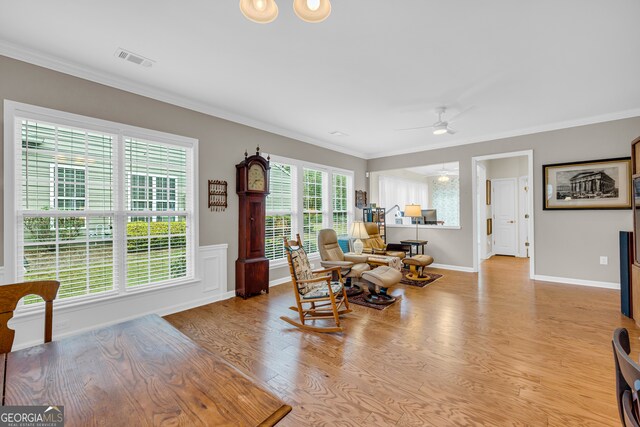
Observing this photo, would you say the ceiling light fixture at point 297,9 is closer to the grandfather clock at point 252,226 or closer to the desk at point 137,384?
the desk at point 137,384

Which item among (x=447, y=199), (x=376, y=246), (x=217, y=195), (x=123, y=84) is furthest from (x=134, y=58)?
(x=447, y=199)

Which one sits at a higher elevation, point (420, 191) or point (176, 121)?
point (176, 121)

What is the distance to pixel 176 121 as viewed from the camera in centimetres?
363

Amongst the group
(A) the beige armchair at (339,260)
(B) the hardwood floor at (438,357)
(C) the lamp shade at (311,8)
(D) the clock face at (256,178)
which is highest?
(C) the lamp shade at (311,8)

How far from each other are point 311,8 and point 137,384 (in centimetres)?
182

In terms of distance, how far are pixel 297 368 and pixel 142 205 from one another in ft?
8.40

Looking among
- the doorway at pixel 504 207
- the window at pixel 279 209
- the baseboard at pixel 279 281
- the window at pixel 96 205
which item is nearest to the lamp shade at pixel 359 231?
the window at pixel 279 209

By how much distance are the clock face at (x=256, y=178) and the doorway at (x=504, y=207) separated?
5490 millimetres

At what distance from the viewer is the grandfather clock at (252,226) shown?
4.17 m

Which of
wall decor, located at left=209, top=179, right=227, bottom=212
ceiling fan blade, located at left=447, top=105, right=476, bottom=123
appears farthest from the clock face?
ceiling fan blade, located at left=447, top=105, right=476, bottom=123

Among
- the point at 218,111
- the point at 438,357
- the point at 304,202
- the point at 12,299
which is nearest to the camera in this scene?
the point at 12,299

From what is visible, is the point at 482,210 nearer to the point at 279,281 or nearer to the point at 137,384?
the point at 279,281

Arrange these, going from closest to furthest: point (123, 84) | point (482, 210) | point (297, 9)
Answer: point (297, 9), point (123, 84), point (482, 210)

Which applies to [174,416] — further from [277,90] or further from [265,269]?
[265,269]
